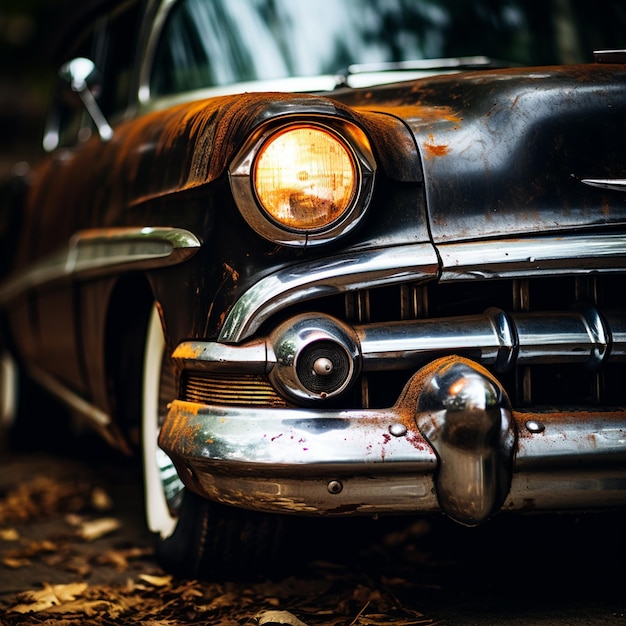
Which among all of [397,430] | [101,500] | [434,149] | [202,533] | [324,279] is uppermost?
[434,149]

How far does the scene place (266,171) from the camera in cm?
202

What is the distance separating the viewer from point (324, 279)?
2.01 meters

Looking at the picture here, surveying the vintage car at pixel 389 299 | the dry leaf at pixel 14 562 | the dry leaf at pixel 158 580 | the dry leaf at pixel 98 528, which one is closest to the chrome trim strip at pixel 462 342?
the vintage car at pixel 389 299

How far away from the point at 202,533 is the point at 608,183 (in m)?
1.29

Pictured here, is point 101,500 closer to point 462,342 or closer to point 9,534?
point 9,534

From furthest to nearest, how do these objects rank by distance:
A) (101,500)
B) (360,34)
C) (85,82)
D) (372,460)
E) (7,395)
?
(7,395)
(101,500)
(85,82)
(360,34)
(372,460)

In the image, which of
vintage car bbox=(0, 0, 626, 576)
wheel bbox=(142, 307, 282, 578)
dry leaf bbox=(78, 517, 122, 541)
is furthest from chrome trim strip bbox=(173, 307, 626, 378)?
dry leaf bbox=(78, 517, 122, 541)

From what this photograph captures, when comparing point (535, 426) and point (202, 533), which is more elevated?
point (535, 426)

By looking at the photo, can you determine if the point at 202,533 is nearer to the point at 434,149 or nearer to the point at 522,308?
the point at 522,308

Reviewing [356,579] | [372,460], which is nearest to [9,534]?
[356,579]

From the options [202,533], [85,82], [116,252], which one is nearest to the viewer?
[202,533]

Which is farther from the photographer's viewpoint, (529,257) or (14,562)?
(14,562)

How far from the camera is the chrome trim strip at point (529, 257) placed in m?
2.04

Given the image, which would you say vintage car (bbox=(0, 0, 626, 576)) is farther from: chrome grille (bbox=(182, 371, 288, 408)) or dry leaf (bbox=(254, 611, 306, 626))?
dry leaf (bbox=(254, 611, 306, 626))
